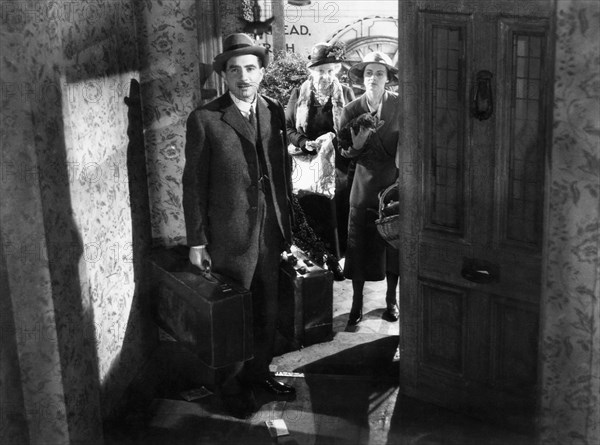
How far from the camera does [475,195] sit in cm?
389

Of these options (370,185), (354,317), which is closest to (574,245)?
(370,185)

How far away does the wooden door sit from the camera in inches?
144

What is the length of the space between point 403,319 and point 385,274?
1255 millimetres

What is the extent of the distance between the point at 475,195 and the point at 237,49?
49.2 inches

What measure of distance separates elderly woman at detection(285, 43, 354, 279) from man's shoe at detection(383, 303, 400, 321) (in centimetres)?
67

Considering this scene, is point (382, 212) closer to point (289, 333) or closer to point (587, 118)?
point (289, 333)

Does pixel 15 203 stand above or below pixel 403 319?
above

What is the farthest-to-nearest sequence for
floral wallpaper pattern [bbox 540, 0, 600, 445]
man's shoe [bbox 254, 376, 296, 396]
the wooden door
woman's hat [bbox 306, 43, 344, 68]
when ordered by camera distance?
woman's hat [bbox 306, 43, 344, 68] → man's shoe [bbox 254, 376, 296, 396] → the wooden door → floral wallpaper pattern [bbox 540, 0, 600, 445]

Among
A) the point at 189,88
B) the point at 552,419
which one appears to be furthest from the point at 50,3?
the point at 552,419

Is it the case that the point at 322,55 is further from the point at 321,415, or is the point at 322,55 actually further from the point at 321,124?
the point at 321,415

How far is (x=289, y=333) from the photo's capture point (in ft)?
14.2

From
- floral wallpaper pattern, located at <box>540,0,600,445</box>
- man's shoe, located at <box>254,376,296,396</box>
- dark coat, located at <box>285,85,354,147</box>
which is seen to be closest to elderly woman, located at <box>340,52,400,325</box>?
dark coat, located at <box>285,85,354,147</box>

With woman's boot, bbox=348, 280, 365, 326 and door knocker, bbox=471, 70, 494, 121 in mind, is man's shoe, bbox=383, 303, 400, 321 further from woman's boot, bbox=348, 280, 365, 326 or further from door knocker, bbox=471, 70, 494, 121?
door knocker, bbox=471, 70, 494, 121

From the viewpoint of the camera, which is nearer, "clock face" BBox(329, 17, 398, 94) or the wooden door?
the wooden door
